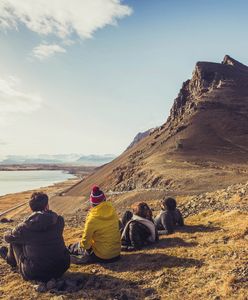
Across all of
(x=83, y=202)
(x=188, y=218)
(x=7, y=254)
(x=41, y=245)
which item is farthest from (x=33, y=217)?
(x=83, y=202)

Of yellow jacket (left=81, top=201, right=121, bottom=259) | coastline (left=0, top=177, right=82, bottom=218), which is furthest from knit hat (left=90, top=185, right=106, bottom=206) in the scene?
coastline (left=0, top=177, right=82, bottom=218)

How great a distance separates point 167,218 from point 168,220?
0.10m

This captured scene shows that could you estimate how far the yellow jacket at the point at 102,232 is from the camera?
37.5 ft

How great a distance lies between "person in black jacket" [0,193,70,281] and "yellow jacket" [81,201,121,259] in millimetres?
1036

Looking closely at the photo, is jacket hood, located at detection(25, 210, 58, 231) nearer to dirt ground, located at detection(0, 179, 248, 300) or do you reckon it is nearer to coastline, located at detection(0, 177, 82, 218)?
dirt ground, located at detection(0, 179, 248, 300)

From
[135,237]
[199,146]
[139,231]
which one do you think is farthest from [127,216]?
[199,146]

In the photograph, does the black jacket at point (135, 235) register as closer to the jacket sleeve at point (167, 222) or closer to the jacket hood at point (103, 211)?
the jacket hood at point (103, 211)

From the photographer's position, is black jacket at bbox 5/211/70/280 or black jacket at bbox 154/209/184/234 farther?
black jacket at bbox 154/209/184/234

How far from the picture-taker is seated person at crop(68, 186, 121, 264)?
11.4 metres

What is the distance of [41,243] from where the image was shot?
405 inches

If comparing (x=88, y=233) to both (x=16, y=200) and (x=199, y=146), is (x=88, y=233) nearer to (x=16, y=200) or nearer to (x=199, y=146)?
(x=199, y=146)

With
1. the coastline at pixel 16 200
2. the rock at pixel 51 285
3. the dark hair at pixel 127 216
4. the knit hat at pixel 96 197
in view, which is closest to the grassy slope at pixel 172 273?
the rock at pixel 51 285

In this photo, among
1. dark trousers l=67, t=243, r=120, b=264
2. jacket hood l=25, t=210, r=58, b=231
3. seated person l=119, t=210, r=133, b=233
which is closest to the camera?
jacket hood l=25, t=210, r=58, b=231

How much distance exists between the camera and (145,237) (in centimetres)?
1348
